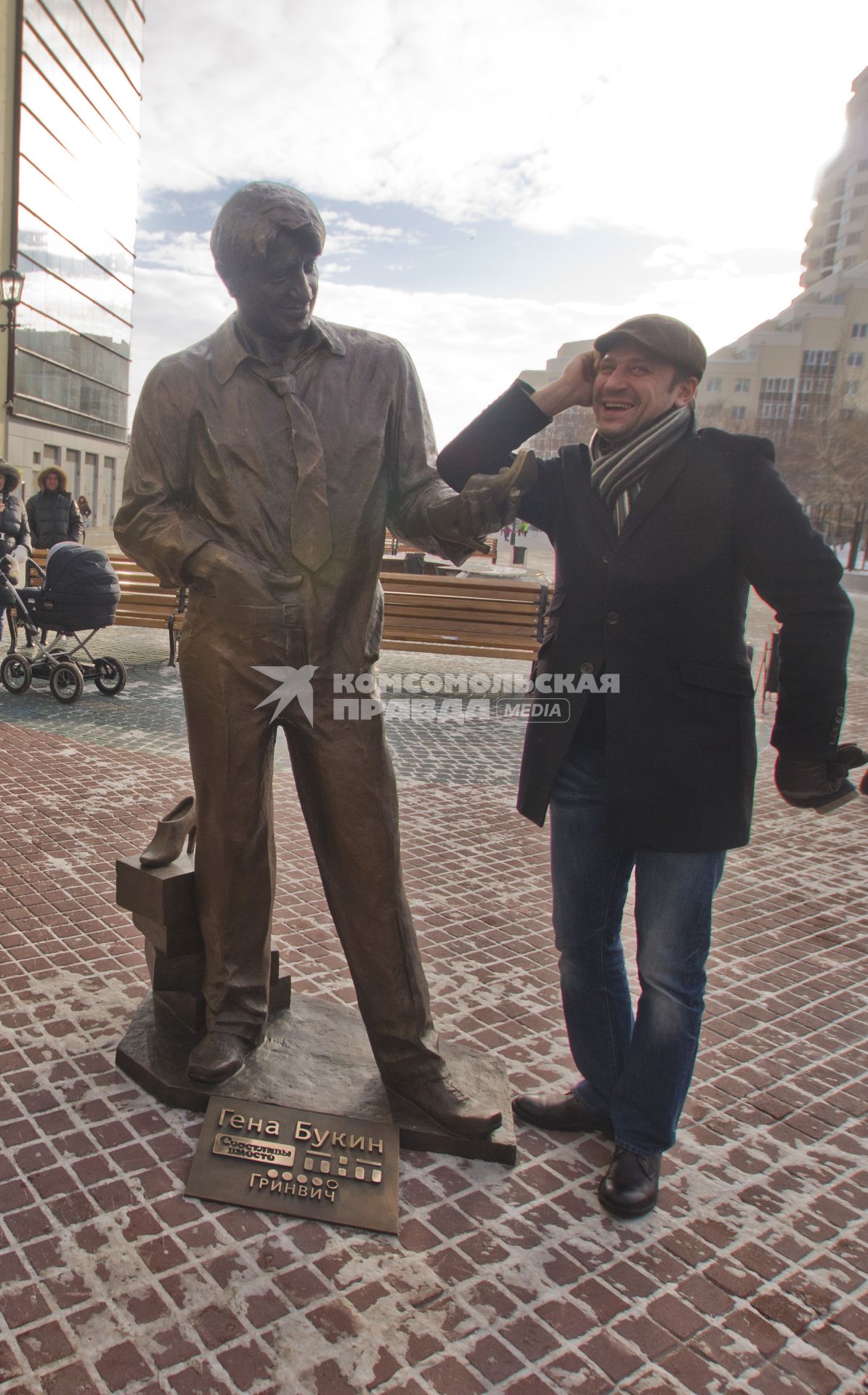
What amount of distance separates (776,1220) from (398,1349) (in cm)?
108

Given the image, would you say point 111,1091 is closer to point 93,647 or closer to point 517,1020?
point 517,1020

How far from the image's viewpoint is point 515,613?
9.65m

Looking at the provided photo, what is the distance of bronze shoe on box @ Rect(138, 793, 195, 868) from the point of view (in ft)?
10.2

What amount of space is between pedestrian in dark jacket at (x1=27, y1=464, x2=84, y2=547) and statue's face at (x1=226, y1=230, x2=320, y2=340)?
27.9 ft

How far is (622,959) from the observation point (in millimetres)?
2848

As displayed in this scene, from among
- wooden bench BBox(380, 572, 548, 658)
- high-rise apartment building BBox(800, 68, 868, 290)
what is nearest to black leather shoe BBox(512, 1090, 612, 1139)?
wooden bench BBox(380, 572, 548, 658)

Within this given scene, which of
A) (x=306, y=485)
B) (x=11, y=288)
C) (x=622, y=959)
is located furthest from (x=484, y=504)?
(x=11, y=288)

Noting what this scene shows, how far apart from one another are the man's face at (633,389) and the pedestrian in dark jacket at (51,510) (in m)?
8.89

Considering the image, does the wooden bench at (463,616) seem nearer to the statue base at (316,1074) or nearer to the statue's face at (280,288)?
the statue base at (316,1074)

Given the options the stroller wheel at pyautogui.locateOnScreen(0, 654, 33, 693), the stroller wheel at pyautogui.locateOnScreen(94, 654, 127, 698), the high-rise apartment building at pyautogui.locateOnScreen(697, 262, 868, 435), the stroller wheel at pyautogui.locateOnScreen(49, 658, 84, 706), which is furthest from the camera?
the high-rise apartment building at pyautogui.locateOnScreen(697, 262, 868, 435)

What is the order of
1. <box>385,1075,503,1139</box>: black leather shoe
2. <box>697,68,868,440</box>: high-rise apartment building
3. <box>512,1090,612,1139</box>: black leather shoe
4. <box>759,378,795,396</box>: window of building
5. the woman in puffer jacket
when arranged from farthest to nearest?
<box>759,378,795,396</box>: window of building, <box>697,68,868,440</box>: high-rise apartment building, the woman in puffer jacket, <box>512,1090,612,1139</box>: black leather shoe, <box>385,1075,503,1139</box>: black leather shoe

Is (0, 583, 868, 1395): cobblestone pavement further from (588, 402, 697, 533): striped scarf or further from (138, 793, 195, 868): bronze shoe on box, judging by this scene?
(588, 402, 697, 533): striped scarf

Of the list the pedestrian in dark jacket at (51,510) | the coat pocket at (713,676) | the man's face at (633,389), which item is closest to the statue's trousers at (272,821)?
Answer: the coat pocket at (713,676)

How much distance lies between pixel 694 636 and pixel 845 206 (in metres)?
97.7
